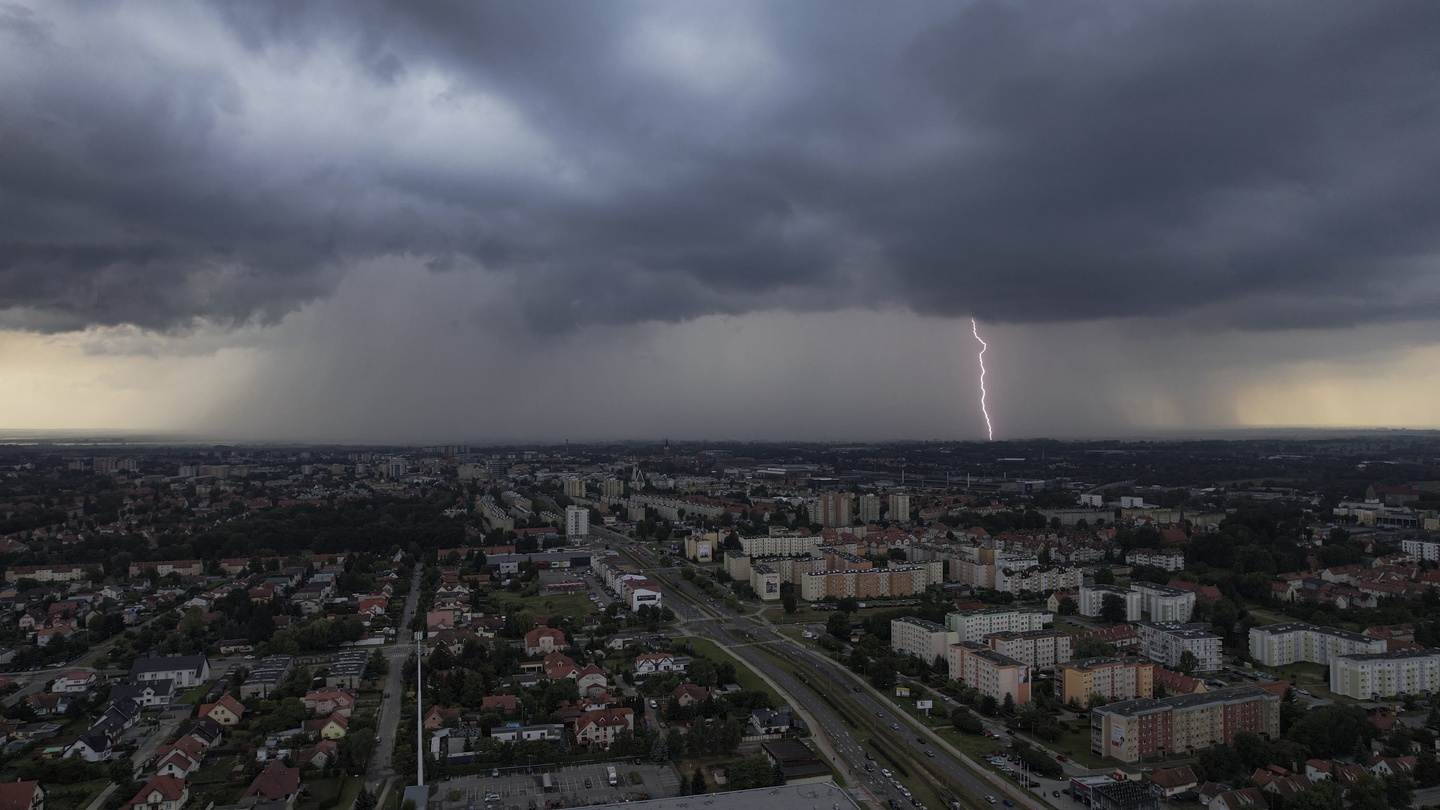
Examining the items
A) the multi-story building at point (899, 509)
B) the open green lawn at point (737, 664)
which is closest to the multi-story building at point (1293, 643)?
the open green lawn at point (737, 664)

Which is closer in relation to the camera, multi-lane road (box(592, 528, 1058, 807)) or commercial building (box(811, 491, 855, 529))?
multi-lane road (box(592, 528, 1058, 807))

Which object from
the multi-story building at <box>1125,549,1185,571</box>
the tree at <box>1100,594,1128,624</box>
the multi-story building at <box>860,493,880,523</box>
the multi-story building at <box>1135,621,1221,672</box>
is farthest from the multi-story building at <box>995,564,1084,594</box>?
the multi-story building at <box>860,493,880,523</box>

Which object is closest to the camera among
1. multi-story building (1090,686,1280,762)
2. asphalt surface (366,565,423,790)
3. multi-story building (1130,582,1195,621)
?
asphalt surface (366,565,423,790)

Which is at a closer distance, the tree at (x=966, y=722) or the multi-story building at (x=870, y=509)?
the tree at (x=966, y=722)

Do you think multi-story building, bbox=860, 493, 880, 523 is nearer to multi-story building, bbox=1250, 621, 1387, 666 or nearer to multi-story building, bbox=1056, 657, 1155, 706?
multi-story building, bbox=1250, 621, 1387, 666

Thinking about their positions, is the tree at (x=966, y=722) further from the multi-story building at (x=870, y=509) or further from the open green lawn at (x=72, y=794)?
the multi-story building at (x=870, y=509)

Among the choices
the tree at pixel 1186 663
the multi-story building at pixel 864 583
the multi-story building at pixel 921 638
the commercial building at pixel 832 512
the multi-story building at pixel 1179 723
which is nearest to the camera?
the multi-story building at pixel 1179 723

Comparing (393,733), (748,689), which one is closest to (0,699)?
(393,733)

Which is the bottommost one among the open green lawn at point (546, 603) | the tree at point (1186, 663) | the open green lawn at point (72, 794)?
the open green lawn at point (546, 603)
